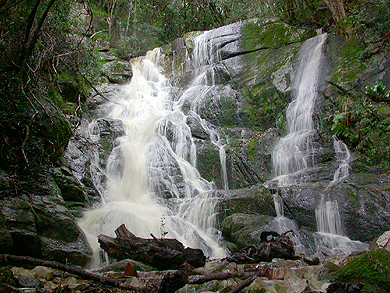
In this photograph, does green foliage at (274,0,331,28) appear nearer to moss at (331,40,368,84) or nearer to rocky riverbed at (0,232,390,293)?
moss at (331,40,368,84)

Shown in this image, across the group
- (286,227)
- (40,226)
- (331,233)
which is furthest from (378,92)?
(40,226)

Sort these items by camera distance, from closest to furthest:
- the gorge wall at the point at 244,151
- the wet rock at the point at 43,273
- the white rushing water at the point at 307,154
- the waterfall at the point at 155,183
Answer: the wet rock at the point at 43,273 → the gorge wall at the point at 244,151 → the white rushing water at the point at 307,154 → the waterfall at the point at 155,183

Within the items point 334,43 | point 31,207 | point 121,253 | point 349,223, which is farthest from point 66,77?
point 334,43

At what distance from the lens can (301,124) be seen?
1100 centimetres

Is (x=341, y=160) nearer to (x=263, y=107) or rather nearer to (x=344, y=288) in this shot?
(x=263, y=107)

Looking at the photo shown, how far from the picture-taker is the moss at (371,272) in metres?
2.41

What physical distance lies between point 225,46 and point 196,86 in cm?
338

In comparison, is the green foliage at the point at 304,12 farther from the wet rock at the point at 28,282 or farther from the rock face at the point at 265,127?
the wet rock at the point at 28,282

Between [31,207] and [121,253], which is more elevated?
[31,207]

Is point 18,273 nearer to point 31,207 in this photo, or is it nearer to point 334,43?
point 31,207

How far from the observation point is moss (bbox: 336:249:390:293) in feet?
7.90

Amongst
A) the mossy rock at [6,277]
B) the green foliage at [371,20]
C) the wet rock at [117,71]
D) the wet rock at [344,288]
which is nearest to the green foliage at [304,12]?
the green foliage at [371,20]

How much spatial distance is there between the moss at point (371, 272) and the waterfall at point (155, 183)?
140 inches

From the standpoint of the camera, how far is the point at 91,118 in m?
12.4
